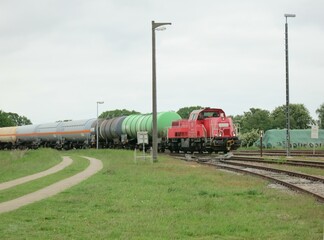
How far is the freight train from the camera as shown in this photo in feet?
115

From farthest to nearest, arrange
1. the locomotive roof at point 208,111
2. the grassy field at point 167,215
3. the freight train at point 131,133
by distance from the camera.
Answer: the locomotive roof at point 208,111
the freight train at point 131,133
the grassy field at point 167,215

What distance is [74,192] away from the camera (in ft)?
48.1

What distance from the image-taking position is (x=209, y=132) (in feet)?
116

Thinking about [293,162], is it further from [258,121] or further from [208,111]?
[258,121]

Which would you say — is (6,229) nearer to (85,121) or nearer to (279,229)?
(279,229)

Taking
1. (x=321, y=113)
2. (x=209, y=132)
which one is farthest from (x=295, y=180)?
(x=321, y=113)

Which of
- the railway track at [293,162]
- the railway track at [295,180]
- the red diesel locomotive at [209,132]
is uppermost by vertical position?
the red diesel locomotive at [209,132]

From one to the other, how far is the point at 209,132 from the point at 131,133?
15.0m

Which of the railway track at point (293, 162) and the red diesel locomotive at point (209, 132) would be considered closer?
the railway track at point (293, 162)

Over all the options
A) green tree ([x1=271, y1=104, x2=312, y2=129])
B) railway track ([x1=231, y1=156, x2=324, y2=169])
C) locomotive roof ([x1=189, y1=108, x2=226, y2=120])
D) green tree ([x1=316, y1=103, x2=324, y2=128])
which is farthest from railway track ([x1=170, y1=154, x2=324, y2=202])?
green tree ([x1=316, y1=103, x2=324, y2=128])

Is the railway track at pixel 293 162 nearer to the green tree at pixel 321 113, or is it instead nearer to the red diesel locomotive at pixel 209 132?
the red diesel locomotive at pixel 209 132

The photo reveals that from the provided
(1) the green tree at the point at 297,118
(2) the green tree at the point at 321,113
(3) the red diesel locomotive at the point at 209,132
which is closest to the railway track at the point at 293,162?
(3) the red diesel locomotive at the point at 209,132

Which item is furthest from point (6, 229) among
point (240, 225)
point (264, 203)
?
point (264, 203)

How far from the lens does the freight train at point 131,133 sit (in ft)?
115
